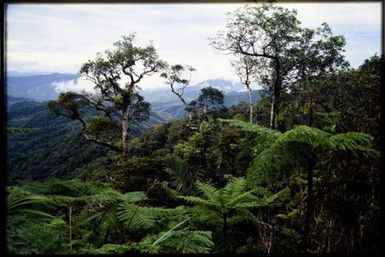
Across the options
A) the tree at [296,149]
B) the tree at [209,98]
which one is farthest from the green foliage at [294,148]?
the tree at [209,98]

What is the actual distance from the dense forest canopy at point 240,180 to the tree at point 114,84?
0.06 meters

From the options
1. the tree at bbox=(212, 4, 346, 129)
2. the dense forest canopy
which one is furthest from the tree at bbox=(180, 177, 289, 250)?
the tree at bbox=(212, 4, 346, 129)

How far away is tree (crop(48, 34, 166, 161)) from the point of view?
1762 centimetres

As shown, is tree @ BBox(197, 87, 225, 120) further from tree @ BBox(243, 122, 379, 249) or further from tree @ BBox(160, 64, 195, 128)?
tree @ BBox(243, 122, 379, 249)

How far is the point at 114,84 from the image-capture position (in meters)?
19.4

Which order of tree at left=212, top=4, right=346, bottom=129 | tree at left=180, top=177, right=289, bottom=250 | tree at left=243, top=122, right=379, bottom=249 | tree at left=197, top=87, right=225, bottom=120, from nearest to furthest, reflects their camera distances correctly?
1. tree at left=243, top=122, right=379, bottom=249
2. tree at left=180, top=177, right=289, bottom=250
3. tree at left=212, top=4, right=346, bottom=129
4. tree at left=197, top=87, right=225, bottom=120

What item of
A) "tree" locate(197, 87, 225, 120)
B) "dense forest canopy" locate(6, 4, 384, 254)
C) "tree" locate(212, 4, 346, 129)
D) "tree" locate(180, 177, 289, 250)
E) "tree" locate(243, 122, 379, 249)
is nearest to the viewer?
"dense forest canopy" locate(6, 4, 384, 254)

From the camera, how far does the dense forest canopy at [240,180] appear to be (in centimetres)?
206

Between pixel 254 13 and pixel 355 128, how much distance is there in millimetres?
13304

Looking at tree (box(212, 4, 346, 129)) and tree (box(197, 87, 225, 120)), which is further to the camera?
tree (box(197, 87, 225, 120))

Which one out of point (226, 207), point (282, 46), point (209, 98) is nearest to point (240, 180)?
point (226, 207)

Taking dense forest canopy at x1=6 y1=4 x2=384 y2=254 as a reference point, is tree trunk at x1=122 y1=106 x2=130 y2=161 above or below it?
below

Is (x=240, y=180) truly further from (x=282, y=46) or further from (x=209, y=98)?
(x=209, y=98)

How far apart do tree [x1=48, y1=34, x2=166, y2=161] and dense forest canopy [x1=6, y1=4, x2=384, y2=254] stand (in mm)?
56
